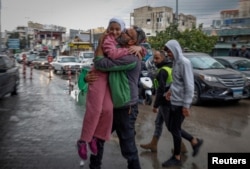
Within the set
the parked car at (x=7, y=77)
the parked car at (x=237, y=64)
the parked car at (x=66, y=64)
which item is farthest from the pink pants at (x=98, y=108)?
the parked car at (x=66, y=64)

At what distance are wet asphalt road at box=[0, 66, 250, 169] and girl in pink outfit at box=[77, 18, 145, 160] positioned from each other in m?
1.05

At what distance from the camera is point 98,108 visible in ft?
12.5

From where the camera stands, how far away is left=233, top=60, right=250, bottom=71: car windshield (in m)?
13.3

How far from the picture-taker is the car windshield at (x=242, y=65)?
43.6 ft

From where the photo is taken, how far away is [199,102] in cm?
1095

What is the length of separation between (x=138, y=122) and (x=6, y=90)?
539 centimetres

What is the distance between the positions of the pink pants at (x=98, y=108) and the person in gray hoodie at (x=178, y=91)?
53.9 inches

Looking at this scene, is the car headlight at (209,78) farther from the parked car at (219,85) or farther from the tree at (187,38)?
the tree at (187,38)

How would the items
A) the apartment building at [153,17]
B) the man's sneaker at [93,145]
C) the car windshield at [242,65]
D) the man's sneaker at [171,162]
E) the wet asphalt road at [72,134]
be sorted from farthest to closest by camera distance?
the apartment building at [153,17], the car windshield at [242,65], the wet asphalt road at [72,134], the man's sneaker at [171,162], the man's sneaker at [93,145]

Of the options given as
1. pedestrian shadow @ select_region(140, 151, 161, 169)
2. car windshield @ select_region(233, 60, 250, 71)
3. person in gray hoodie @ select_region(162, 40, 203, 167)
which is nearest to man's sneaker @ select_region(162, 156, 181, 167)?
person in gray hoodie @ select_region(162, 40, 203, 167)

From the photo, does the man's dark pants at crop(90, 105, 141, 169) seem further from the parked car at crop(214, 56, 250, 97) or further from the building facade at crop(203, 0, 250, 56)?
the building facade at crop(203, 0, 250, 56)

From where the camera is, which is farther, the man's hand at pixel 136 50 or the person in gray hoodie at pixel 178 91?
the person in gray hoodie at pixel 178 91

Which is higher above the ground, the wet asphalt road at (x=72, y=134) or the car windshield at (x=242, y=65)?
the car windshield at (x=242, y=65)

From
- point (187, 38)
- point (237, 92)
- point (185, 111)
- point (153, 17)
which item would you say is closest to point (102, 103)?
point (185, 111)
